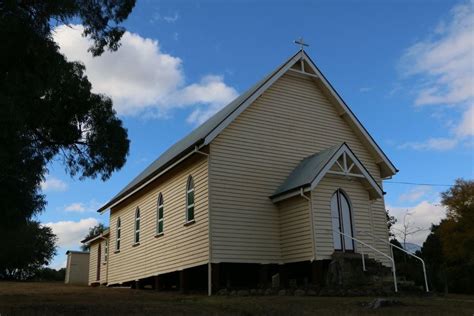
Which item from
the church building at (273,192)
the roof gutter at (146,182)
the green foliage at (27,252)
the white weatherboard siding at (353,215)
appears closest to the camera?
the white weatherboard siding at (353,215)

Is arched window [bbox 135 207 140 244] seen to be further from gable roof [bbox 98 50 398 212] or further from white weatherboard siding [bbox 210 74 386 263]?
white weatherboard siding [bbox 210 74 386 263]

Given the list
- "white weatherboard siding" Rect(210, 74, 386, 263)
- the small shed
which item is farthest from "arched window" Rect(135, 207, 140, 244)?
the small shed

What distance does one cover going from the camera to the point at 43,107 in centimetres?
1332

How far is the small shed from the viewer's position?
40812 mm

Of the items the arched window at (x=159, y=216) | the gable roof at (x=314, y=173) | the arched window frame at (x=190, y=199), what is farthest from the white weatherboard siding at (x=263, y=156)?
the arched window at (x=159, y=216)

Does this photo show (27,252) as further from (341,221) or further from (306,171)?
(341,221)

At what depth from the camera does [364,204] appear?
20.3 m

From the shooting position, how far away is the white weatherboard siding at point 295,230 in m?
18.7

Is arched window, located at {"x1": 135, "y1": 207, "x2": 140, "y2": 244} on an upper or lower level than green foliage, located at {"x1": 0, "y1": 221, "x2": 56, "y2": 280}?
lower

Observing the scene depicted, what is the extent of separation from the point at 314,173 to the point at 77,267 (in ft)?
93.4

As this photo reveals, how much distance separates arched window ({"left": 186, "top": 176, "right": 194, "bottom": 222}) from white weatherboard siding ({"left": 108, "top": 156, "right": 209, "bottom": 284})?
0.20m

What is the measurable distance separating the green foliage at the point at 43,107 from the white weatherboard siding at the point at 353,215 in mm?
7460

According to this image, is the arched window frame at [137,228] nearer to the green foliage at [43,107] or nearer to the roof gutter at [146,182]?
the roof gutter at [146,182]

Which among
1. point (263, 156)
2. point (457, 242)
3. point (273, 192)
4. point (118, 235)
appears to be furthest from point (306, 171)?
point (457, 242)
